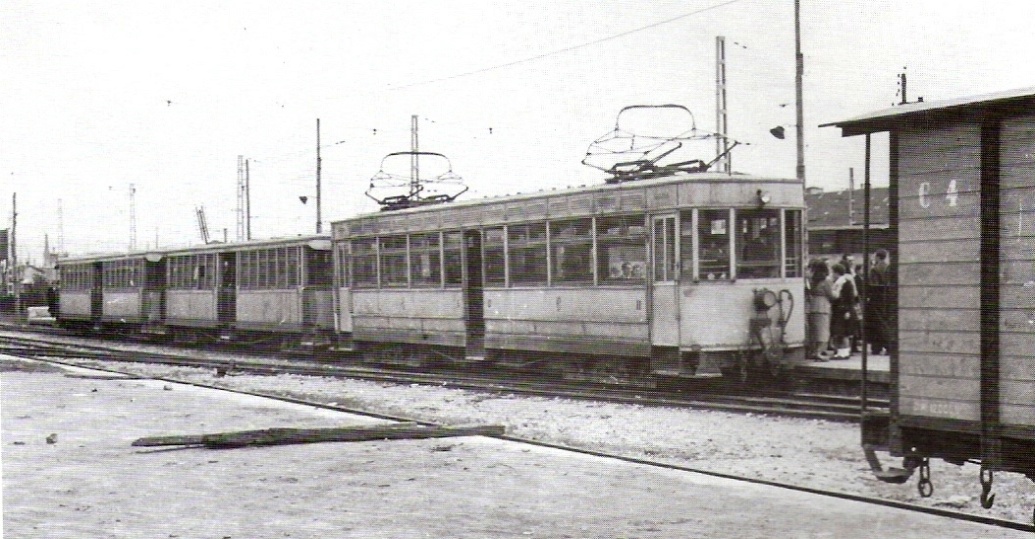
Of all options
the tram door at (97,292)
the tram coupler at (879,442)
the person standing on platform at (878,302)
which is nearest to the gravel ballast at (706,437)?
the tram coupler at (879,442)

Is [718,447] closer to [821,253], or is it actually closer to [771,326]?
[771,326]

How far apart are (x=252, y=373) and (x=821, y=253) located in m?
12.7

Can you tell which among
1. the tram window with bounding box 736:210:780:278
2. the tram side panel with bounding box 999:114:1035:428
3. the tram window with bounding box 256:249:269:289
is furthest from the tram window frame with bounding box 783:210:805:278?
the tram window with bounding box 256:249:269:289

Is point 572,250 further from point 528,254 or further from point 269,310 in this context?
point 269,310

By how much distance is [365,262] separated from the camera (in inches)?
778

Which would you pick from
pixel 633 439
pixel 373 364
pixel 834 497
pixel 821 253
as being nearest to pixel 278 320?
pixel 373 364

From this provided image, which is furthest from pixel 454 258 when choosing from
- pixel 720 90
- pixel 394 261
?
pixel 720 90

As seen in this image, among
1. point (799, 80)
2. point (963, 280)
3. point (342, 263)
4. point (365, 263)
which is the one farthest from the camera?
point (342, 263)

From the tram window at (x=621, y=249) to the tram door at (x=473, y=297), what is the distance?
117 inches

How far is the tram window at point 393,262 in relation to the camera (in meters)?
18.5

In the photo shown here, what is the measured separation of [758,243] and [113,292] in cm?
2576

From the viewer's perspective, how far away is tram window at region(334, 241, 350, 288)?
20.6 metres

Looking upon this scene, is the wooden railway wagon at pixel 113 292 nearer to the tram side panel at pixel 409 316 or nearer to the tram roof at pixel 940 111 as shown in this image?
the tram side panel at pixel 409 316

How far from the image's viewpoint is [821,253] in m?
23.7
